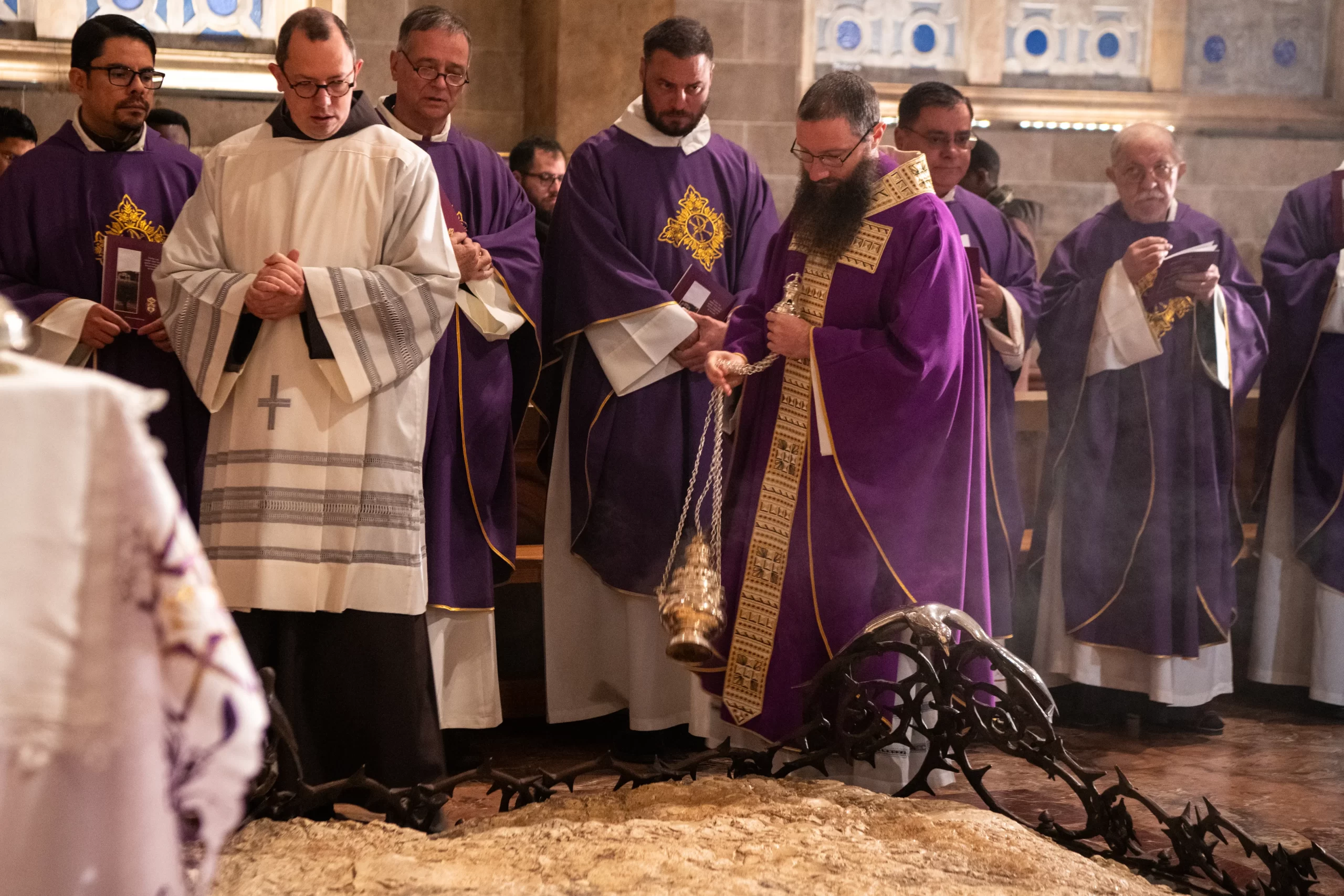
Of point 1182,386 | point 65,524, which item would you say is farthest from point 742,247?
point 65,524

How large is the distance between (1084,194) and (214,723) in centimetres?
701

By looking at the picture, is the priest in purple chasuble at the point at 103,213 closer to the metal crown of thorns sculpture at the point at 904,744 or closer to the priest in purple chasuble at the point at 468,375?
the priest in purple chasuble at the point at 468,375

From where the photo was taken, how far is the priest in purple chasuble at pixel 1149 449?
5105mm

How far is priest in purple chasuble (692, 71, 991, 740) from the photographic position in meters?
3.72

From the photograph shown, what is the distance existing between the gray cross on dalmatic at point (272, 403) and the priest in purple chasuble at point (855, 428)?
122cm

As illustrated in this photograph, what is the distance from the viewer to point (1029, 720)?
136 inches

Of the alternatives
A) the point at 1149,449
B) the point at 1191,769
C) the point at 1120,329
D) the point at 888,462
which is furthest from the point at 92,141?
the point at 1191,769

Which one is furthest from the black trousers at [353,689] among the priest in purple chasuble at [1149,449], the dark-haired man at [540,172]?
the priest in purple chasuble at [1149,449]

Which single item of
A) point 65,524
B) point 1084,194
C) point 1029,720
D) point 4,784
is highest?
point 1084,194

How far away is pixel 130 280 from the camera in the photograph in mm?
4055

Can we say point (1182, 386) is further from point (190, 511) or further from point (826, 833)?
point (190, 511)

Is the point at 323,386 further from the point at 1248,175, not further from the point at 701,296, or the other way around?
the point at 1248,175

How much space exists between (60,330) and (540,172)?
2329 millimetres

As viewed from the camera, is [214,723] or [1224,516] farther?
[1224,516]
